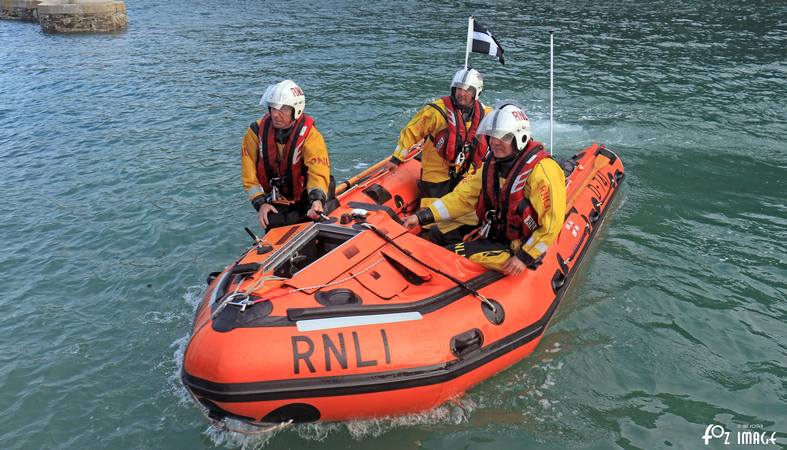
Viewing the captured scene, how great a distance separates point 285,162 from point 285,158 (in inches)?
1.7

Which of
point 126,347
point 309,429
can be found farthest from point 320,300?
point 126,347

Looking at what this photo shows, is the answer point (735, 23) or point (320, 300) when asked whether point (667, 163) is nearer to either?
point (320, 300)

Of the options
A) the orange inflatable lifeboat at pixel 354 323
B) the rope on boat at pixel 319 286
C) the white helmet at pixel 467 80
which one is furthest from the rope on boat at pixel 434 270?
the white helmet at pixel 467 80

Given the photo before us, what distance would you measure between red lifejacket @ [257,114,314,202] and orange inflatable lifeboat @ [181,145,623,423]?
0.51 metres

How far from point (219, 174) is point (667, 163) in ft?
21.9

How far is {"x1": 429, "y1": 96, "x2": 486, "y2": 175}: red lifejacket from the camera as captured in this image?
19.7 feet

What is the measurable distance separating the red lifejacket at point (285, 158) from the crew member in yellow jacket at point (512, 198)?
139 centimetres

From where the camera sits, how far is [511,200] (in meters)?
4.69

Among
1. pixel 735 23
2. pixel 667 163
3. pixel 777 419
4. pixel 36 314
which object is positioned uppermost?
pixel 735 23

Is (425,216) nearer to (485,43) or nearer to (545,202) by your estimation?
(545,202)

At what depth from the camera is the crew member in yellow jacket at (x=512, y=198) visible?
176 inches

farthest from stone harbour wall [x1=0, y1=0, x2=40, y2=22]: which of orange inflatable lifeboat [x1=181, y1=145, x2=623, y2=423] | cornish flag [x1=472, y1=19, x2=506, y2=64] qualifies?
orange inflatable lifeboat [x1=181, y1=145, x2=623, y2=423]

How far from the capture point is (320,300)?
13.7ft

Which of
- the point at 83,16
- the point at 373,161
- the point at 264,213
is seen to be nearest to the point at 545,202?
the point at 264,213
